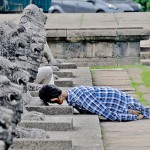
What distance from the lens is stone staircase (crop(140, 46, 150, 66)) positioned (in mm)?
19250

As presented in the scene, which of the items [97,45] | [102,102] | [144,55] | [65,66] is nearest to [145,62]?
[144,55]

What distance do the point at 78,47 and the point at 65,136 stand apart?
9.71 meters

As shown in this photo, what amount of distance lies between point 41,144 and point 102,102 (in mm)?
2842

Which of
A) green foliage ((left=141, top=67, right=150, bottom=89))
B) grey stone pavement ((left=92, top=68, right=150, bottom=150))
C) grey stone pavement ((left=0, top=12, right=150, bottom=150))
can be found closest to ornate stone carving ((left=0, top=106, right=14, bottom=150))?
grey stone pavement ((left=0, top=12, right=150, bottom=150))

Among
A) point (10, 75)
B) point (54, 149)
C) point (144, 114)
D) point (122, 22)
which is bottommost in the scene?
point (122, 22)

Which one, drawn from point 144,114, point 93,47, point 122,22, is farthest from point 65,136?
point 122,22

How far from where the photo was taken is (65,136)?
388 inches

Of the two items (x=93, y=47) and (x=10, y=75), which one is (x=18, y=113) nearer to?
(x=10, y=75)

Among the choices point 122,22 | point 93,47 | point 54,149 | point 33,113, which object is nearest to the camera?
point 54,149

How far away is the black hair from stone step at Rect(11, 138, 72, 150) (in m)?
2.24

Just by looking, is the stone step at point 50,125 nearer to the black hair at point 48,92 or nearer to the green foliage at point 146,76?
the black hair at point 48,92

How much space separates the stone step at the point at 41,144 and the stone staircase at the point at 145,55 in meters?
10.2

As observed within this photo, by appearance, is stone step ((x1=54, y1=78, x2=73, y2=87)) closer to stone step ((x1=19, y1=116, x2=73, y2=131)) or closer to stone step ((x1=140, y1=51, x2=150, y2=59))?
stone step ((x1=19, y1=116, x2=73, y2=131))

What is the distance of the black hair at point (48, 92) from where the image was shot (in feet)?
37.3
